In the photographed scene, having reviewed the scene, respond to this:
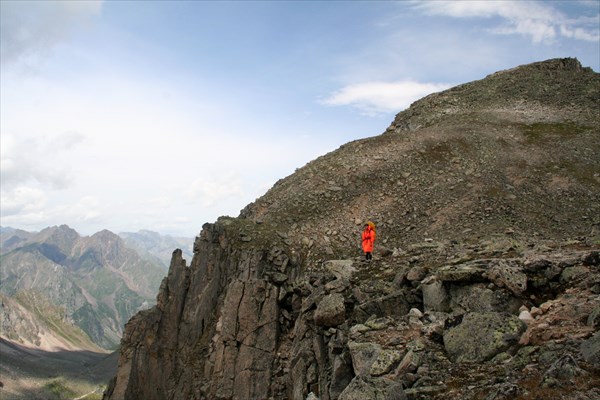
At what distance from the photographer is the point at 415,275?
19.7m

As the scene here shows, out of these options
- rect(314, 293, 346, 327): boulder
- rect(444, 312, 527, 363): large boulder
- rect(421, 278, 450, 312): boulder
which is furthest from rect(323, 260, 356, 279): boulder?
rect(444, 312, 527, 363): large boulder

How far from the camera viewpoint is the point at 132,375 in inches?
1276

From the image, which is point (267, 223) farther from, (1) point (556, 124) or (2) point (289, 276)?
(1) point (556, 124)

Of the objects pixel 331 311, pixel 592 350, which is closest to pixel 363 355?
pixel 331 311

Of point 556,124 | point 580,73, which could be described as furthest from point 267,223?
point 580,73

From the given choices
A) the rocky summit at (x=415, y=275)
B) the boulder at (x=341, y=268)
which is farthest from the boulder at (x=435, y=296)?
the boulder at (x=341, y=268)

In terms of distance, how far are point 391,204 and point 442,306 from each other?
21476 millimetres

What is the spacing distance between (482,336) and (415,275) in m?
6.31

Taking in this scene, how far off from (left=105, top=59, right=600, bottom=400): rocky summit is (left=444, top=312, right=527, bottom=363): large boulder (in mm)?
47

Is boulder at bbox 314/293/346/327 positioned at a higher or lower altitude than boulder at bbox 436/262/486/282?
lower

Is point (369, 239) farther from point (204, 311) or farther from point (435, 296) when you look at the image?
point (204, 311)

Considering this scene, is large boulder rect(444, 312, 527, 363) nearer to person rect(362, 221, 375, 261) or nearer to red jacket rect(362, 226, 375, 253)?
person rect(362, 221, 375, 261)

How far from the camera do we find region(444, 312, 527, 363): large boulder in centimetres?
1295

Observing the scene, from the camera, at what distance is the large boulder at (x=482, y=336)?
42.5ft
